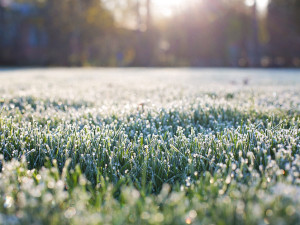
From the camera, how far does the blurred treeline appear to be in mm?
24203

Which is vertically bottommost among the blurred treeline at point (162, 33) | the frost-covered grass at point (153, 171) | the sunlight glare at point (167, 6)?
the frost-covered grass at point (153, 171)

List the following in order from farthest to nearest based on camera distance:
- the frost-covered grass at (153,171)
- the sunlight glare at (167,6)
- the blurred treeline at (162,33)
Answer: the sunlight glare at (167,6), the blurred treeline at (162,33), the frost-covered grass at (153,171)

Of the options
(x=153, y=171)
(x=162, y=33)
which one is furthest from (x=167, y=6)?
(x=153, y=171)

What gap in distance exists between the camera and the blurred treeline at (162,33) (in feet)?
79.4

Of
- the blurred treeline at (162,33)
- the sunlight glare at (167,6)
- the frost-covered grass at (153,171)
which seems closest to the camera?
the frost-covered grass at (153,171)

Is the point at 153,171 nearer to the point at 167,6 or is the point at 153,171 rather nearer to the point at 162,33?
the point at 167,6

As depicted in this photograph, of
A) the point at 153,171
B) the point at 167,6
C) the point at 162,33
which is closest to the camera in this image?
the point at 153,171

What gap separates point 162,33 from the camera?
29.8 metres

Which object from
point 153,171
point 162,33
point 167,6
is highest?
point 167,6

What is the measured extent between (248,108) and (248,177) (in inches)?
63.4

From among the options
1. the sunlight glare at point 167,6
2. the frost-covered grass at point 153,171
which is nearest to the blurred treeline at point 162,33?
the sunlight glare at point 167,6

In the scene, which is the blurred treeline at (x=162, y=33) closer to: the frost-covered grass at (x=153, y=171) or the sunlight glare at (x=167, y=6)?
the sunlight glare at (x=167, y=6)

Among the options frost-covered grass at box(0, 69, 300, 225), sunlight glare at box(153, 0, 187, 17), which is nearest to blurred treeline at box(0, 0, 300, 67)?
sunlight glare at box(153, 0, 187, 17)

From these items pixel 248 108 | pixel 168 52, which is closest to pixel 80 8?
pixel 168 52
